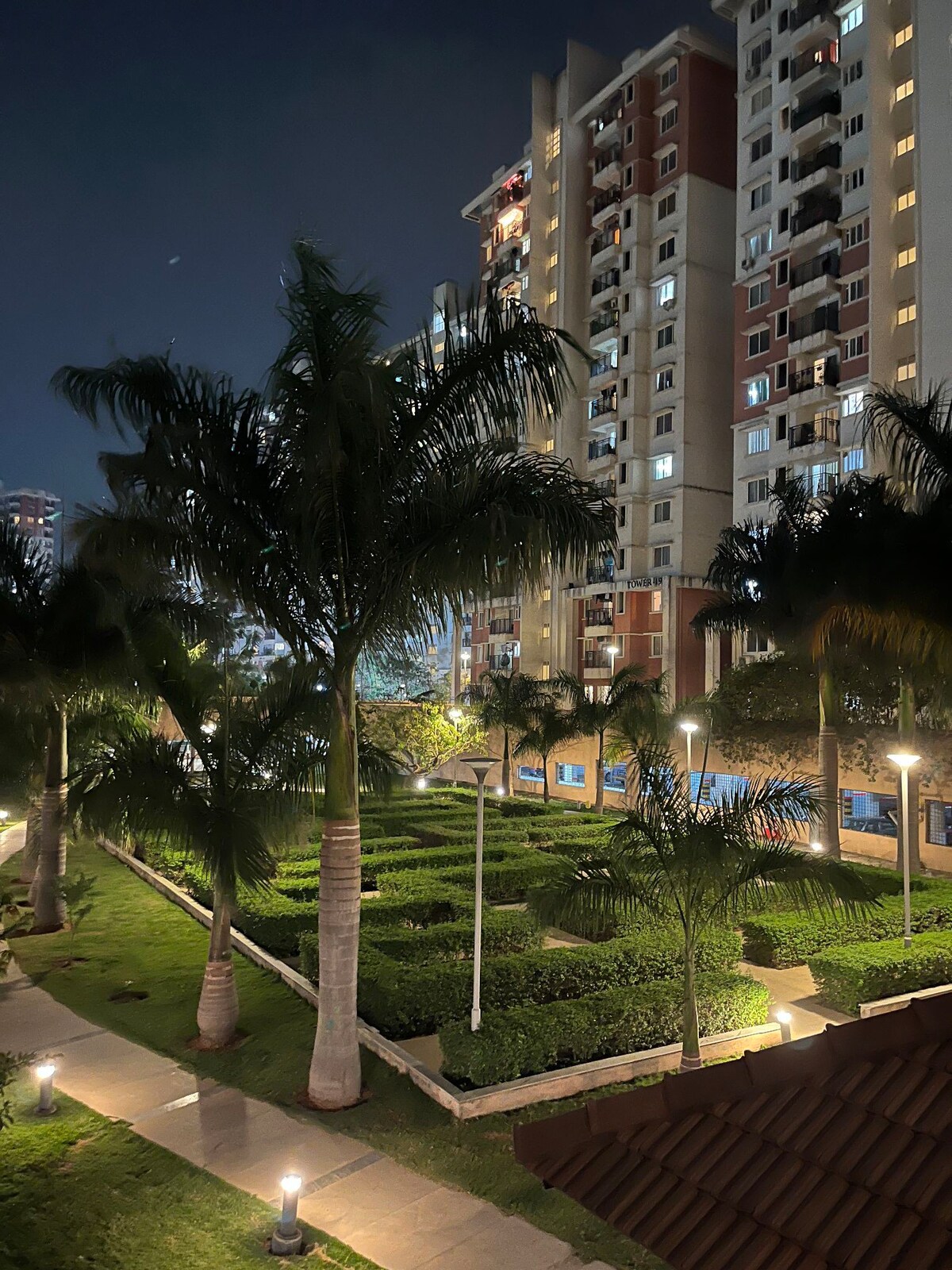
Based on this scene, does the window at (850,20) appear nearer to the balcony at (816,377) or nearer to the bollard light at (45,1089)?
the balcony at (816,377)

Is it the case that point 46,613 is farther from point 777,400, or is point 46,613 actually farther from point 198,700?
point 777,400

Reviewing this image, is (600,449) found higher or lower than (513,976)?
higher

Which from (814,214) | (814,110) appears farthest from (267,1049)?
(814,110)

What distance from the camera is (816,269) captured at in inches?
1563

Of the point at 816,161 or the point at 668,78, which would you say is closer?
the point at 816,161

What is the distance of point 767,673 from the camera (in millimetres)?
29016

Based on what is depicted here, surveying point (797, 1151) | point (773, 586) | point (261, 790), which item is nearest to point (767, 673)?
point (773, 586)

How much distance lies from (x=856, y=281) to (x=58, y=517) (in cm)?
3605

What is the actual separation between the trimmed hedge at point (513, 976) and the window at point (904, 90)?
37191 millimetres

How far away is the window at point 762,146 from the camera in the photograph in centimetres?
4363

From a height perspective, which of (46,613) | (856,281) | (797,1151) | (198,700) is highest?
(856,281)

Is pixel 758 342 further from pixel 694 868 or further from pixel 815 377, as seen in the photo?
pixel 694 868

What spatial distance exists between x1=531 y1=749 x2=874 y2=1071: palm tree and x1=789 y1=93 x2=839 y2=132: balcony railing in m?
39.1

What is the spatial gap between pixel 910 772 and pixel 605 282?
38435mm
